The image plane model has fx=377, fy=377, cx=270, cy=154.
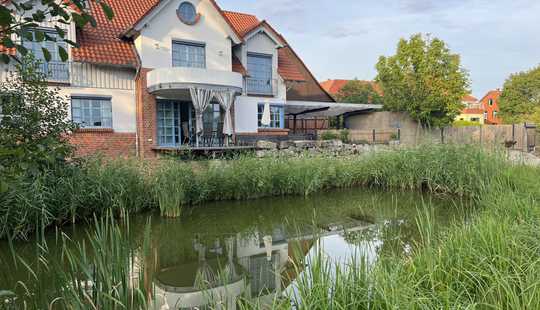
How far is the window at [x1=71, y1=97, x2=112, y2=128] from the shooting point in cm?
1387

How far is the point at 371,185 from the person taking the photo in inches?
432

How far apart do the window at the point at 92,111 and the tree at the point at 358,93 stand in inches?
917

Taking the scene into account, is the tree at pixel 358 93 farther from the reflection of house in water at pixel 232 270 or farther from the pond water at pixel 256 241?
the reflection of house in water at pixel 232 270

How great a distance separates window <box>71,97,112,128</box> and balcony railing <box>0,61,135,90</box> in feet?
1.79

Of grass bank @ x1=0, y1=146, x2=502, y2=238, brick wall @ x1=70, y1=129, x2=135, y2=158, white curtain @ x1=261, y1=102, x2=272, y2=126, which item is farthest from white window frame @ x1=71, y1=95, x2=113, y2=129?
grass bank @ x1=0, y1=146, x2=502, y2=238

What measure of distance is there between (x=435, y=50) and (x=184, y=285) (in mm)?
24153

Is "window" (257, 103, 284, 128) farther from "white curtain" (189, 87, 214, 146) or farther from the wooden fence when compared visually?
"white curtain" (189, 87, 214, 146)

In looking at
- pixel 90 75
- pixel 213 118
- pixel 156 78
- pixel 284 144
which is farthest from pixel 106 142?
pixel 284 144

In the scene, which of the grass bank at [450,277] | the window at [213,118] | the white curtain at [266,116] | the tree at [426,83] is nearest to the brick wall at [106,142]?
the window at [213,118]

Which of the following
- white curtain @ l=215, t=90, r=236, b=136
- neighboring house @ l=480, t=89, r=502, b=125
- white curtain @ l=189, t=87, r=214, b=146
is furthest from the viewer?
neighboring house @ l=480, t=89, r=502, b=125

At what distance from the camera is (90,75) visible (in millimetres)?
13977

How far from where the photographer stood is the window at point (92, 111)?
13867 mm

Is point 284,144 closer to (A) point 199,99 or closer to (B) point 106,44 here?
(A) point 199,99

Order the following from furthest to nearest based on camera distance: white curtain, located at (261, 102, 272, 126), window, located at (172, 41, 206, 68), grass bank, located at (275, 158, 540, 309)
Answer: white curtain, located at (261, 102, 272, 126), window, located at (172, 41, 206, 68), grass bank, located at (275, 158, 540, 309)
